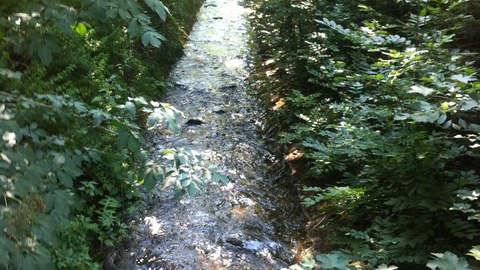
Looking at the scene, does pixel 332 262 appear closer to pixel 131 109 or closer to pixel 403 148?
pixel 131 109

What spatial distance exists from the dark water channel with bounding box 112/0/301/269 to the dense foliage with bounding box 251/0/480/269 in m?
0.47

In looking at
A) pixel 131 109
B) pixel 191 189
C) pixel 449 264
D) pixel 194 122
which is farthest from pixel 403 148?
pixel 194 122

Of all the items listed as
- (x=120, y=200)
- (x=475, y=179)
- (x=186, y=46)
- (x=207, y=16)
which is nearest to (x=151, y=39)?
(x=475, y=179)

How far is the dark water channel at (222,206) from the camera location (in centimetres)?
386

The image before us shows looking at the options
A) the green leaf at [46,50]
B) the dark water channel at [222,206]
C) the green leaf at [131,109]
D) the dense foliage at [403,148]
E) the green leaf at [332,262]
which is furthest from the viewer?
the dark water channel at [222,206]

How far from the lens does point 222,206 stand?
4.61m

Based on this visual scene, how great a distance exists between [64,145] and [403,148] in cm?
251

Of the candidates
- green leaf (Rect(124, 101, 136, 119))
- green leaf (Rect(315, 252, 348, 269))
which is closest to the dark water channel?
green leaf (Rect(315, 252, 348, 269))

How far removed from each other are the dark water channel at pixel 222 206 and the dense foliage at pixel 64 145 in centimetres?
42

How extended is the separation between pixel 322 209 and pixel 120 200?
2.33 metres

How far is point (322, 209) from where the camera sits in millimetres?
4285

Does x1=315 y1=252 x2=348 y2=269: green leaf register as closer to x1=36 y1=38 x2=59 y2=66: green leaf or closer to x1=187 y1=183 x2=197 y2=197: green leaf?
x1=187 y1=183 x2=197 y2=197: green leaf

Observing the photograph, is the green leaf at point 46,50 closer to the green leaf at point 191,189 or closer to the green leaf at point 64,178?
the green leaf at point 64,178

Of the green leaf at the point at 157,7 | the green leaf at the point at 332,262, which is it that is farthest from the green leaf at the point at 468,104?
the green leaf at the point at 157,7
